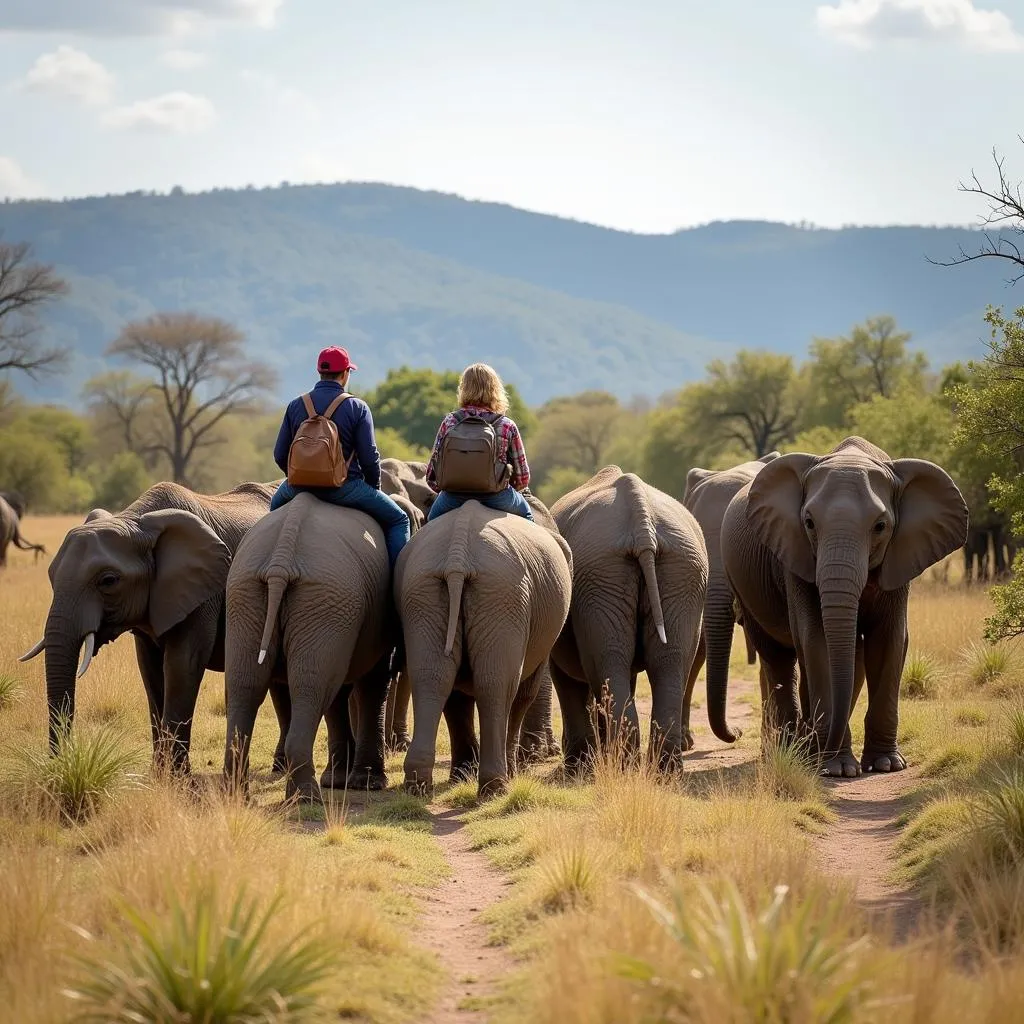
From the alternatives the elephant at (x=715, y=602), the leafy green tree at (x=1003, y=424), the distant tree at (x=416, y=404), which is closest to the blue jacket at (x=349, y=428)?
the elephant at (x=715, y=602)

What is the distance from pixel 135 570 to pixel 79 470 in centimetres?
8804

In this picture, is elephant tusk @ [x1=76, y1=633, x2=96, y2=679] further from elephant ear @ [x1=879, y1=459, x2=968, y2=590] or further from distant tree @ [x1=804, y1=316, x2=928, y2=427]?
distant tree @ [x1=804, y1=316, x2=928, y2=427]

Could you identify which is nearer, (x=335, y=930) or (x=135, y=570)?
(x=335, y=930)

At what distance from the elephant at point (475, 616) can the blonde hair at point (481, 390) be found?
1005mm

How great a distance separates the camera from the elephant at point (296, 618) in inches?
403

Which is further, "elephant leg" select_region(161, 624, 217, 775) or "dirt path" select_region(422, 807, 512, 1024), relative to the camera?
"elephant leg" select_region(161, 624, 217, 775)

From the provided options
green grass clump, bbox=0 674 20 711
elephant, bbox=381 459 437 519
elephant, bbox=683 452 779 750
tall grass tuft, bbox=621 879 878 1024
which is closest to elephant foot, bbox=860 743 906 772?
elephant, bbox=683 452 779 750

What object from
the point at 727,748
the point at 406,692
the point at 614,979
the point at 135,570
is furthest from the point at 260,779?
the point at 614,979

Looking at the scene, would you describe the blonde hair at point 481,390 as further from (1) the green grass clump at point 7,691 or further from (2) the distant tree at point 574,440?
(2) the distant tree at point 574,440

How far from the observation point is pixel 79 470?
314ft

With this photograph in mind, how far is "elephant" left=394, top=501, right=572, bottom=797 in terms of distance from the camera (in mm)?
10352

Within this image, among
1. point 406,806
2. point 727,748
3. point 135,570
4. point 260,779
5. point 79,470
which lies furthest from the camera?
point 79,470

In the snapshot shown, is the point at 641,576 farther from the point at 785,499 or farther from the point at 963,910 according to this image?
the point at 963,910

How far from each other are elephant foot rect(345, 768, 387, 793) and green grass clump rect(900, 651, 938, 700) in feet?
22.8
